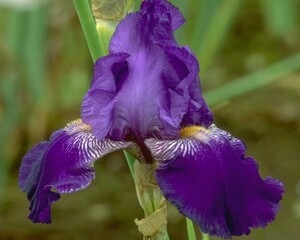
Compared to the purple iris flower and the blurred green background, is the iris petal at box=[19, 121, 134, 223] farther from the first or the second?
the blurred green background

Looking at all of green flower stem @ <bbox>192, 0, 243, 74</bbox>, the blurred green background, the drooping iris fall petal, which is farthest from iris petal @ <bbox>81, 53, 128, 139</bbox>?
the blurred green background

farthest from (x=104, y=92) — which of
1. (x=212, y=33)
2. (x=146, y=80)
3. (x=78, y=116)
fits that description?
(x=78, y=116)

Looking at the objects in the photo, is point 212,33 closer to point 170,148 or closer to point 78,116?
point 170,148

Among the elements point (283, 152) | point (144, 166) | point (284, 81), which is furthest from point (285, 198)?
point (144, 166)

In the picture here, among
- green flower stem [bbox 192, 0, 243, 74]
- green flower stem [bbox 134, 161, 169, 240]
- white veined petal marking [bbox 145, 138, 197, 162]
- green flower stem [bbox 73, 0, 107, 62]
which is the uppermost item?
Answer: green flower stem [bbox 73, 0, 107, 62]

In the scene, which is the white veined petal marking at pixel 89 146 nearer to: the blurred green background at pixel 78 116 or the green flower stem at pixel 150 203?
the green flower stem at pixel 150 203

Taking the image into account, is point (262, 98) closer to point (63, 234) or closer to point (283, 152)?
point (283, 152)

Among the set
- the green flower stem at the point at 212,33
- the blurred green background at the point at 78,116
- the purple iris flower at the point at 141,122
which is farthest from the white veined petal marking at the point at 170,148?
the blurred green background at the point at 78,116
